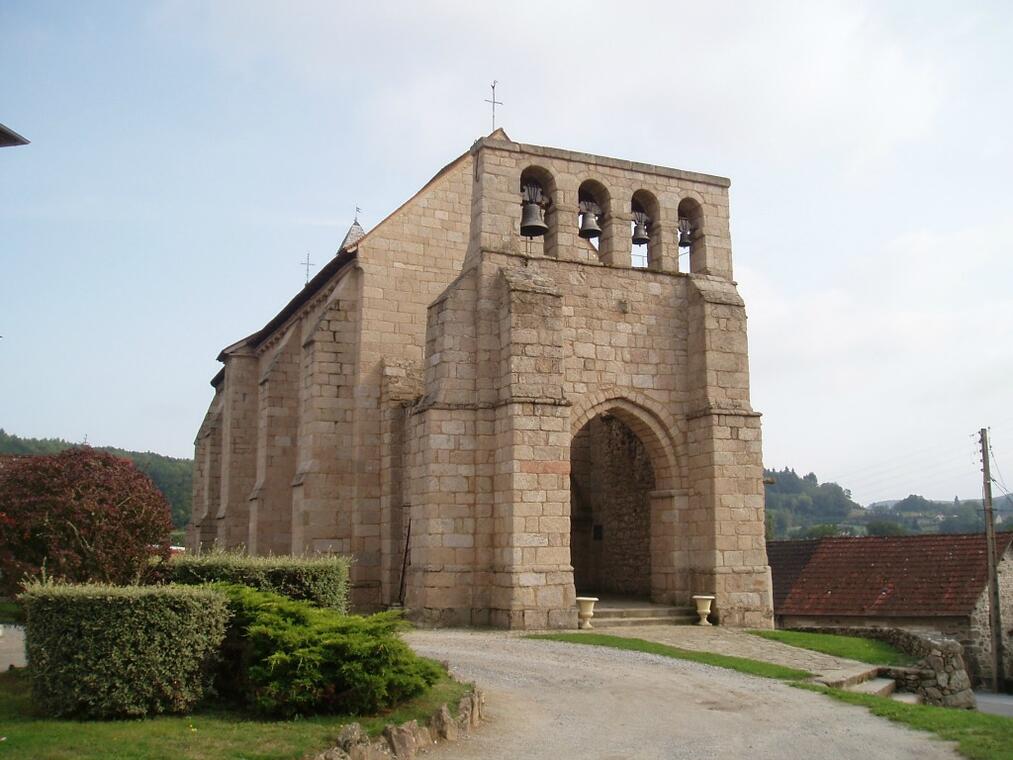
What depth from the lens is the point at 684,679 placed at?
1160 centimetres

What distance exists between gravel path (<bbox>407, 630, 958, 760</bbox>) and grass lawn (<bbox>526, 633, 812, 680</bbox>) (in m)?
0.31

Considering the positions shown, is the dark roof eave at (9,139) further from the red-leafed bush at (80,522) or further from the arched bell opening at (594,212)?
the arched bell opening at (594,212)

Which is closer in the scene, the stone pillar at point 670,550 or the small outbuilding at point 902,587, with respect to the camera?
the stone pillar at point 670,550

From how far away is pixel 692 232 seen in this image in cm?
1939

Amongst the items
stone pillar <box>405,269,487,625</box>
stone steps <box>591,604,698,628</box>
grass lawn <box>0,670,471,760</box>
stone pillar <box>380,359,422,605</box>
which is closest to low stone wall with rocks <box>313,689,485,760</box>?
grass lawn <box>0,670,471,760</box>

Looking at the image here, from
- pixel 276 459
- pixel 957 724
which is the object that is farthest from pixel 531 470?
pixel 276 459

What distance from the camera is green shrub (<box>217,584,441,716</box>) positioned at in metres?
8.22

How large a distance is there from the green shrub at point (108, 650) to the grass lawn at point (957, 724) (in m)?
6.82

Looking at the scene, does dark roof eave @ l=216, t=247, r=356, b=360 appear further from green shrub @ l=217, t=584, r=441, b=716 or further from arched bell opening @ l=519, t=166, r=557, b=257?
green shrub @ l=217, t=584, r=441, b=716

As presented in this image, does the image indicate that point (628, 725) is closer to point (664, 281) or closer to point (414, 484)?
point (414, 484)

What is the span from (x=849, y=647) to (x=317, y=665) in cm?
959

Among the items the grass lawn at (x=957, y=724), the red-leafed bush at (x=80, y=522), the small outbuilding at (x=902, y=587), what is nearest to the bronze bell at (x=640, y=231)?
the grass lawn at (x=957, y=724)

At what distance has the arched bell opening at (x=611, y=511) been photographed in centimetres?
2048

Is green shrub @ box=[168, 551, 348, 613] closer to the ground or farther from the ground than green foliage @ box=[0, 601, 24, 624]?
farther from the ground
